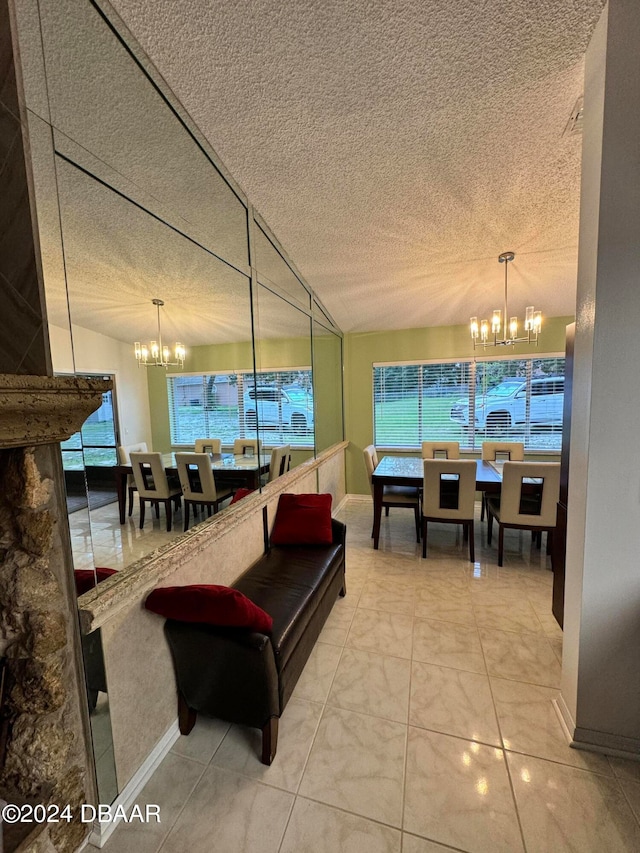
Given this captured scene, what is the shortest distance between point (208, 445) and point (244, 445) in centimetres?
31

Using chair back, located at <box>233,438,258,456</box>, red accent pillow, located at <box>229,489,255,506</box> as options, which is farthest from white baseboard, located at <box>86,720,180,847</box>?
chair back, located at <box>233,438,258,456</box>

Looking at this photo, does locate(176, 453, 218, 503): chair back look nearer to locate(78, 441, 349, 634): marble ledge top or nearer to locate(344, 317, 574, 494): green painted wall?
locate(78, 441, 349, 634): marble ledge top

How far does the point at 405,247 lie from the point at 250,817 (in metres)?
3.37

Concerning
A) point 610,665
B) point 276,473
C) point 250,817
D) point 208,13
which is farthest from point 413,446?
point 208,13

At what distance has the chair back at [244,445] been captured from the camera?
244cm

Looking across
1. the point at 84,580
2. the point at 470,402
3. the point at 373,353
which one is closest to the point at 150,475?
the point at 84,580

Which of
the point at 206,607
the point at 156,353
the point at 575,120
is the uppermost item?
the point at 575,120

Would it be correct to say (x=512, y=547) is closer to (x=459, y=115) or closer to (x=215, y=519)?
(x=215, y=519)

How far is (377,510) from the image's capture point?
11.4 ft

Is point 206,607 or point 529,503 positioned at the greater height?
point 206,607

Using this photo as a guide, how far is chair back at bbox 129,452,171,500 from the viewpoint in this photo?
1.64 meters

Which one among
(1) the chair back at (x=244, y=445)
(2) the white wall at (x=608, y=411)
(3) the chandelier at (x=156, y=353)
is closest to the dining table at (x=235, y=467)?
(1) the chair back at (x=244, y=445)

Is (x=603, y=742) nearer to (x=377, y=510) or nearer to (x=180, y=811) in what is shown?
(x=180, y=811)

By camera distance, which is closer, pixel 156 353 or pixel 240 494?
pixel 156 353
